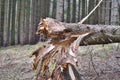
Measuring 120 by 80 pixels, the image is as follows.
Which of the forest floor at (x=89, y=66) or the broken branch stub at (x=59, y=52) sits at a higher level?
the broken branch stub at (x=59, y=52)

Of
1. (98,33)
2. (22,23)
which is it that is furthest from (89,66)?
(22,23)

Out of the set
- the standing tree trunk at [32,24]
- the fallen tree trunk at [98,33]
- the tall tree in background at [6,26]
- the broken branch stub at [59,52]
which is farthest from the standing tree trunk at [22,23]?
the broken branch stub at [59,52]

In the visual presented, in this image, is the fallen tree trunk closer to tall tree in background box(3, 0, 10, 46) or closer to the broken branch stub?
the broken branch stub

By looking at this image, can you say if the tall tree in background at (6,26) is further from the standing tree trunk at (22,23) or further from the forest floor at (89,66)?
the forest floor at (89,66)

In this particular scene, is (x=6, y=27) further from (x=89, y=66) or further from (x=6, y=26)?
(x=89, y=66)

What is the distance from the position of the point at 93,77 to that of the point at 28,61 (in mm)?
2049

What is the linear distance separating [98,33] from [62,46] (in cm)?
71

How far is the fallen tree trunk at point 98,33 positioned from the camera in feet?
12.6

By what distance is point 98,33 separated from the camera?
404 centimetres

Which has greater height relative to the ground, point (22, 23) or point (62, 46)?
point (22, 23)

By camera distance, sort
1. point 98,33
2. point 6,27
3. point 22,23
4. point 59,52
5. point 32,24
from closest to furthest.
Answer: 1. point 59,52
2. point 98,33
3. point 6,27
4. point 22,23
5. point 32,24

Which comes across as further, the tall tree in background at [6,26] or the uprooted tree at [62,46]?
the tall tree in background at [6,26]

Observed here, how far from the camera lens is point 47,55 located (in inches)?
142

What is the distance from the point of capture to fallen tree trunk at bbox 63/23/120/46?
3.83 m
